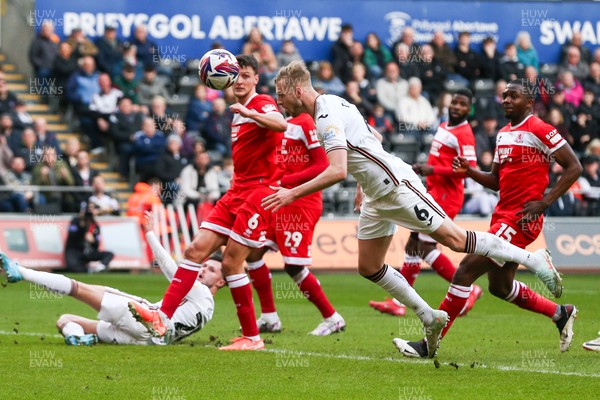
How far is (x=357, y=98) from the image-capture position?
83.8 ft

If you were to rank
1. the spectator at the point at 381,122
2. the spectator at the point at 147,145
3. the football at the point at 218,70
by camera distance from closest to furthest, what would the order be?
the football at the point at 218,70 < the spectator at the point at 147,145 < the spectator at the point at 381,122

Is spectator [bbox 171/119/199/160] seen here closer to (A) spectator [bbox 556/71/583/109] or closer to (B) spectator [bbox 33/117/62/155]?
(B) spectator [bbox 33/117/62/155]

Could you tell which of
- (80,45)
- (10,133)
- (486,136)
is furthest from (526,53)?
(10,133)

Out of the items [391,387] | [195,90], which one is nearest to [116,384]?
[391,387]

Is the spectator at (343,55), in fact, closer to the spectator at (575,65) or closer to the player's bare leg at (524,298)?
the spectator at (575,65)

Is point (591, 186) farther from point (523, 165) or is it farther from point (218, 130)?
point (523, 165)

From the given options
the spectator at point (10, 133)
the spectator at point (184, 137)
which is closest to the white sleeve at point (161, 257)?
the spectator at point (10, 133)

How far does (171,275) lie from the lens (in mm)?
11023

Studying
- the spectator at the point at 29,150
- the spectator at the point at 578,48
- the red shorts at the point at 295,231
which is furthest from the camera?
the spectator at the point at 578,48

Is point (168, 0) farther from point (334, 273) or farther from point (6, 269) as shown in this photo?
point (6, 269)

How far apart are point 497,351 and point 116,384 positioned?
3853mm

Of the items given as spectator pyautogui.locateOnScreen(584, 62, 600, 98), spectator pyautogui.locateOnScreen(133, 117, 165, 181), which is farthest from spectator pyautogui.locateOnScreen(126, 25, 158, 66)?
spectator pyautogui.locateOnScreen(584, 62, 600, 98)

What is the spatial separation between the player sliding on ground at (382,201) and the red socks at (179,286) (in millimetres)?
1742

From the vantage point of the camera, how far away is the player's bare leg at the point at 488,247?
9352 mm
